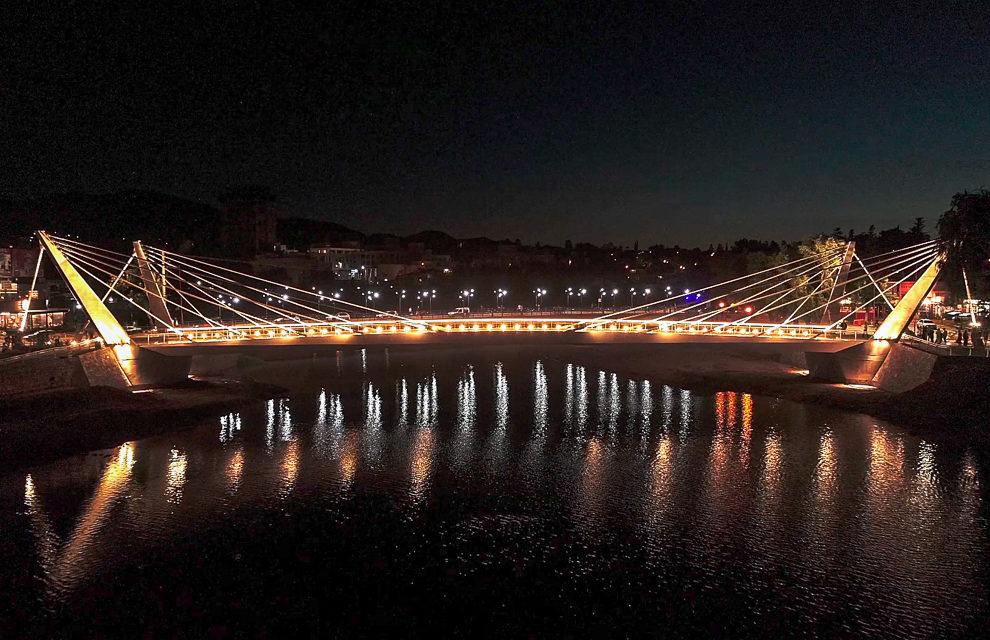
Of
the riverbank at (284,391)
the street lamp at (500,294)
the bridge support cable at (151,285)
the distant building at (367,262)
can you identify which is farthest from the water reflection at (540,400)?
the distant building at (367,262)

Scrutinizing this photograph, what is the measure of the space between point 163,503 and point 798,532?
15.2 metres

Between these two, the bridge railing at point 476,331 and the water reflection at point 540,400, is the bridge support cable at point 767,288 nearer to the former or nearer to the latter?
the bridge railing at point 476,331

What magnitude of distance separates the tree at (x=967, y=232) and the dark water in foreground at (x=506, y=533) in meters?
11.6

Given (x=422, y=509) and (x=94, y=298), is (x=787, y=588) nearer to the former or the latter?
(x=422, y=509)

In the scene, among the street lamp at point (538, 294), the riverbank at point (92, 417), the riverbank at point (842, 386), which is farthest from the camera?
the street lamp at point (538, 294)

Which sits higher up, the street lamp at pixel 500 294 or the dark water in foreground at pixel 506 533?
the street lamp at pixel 500 294

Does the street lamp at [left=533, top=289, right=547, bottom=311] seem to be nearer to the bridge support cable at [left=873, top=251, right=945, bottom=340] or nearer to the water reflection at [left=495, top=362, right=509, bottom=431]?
the water reflection at [left=495, top=362, right=509, bottom=431]

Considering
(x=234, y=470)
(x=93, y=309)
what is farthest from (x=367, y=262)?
(x=234, y=470)

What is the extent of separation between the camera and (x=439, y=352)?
54.5m

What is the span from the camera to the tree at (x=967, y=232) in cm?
3234

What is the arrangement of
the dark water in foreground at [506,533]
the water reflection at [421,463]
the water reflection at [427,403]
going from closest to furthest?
the dark water in foreground at [506,533] → the water reflection at [421,463] → the water reflection at [427,403]

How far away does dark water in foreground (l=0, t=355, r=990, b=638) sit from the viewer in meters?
12.8

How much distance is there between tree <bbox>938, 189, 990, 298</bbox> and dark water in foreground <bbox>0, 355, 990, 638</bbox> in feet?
38.0

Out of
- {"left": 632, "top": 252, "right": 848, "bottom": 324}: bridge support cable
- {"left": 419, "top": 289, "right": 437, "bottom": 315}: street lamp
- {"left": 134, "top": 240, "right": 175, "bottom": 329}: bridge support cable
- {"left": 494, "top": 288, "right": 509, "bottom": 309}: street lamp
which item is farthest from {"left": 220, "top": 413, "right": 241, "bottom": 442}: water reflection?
{"left": 494, "top": 288, "right": 509, "bottom": 309}: street lamp
